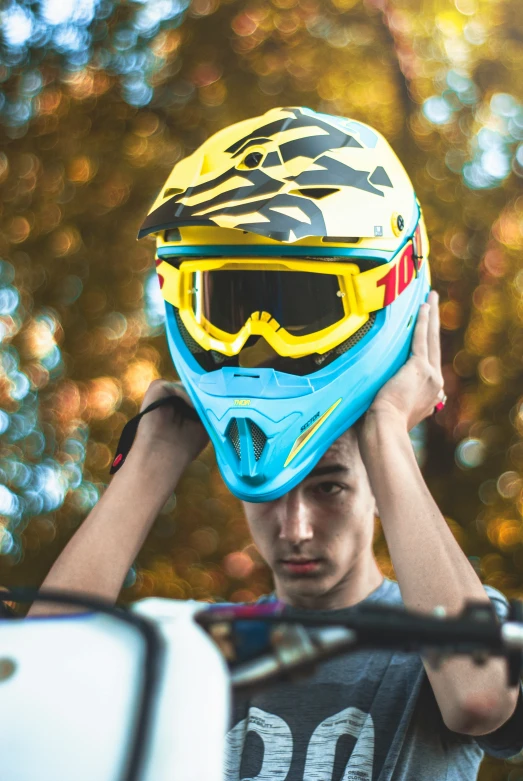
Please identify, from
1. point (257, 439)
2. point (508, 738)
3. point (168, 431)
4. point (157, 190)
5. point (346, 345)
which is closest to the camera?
point (508, 738)

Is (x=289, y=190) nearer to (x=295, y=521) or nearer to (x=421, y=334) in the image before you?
(x=421, y=334)

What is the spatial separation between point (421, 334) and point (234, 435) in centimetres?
49

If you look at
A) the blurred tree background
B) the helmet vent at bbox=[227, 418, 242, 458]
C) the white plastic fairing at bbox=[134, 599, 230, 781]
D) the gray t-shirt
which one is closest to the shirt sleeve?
the gray t-shirt

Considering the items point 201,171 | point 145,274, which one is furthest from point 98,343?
point 201,171

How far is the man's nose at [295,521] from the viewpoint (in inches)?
71.4

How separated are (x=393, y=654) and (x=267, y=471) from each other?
446 millimetres

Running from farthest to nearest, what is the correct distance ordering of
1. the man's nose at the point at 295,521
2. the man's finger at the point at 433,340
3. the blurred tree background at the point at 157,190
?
1. the blurred tree background at the point at 157,190
2. the man's finger at the point at 433,340
3. the man's nose at the point at 295,521

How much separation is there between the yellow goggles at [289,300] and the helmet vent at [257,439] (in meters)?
0.16

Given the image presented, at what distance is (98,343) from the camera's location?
548cm

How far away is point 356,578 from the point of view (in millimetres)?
1898

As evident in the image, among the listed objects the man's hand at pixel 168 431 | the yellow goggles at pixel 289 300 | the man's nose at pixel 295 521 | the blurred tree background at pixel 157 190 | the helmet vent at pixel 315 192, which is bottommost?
the blurred tree background at pixel 157 190

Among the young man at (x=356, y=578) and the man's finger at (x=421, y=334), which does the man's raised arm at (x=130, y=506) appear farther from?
the man's finger at (x=421, y=334)

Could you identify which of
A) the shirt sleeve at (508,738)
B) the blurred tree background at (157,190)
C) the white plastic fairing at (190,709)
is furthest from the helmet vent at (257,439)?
the blurred tree background at (157,190)

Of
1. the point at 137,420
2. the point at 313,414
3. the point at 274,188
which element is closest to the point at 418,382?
the point at 313,414
